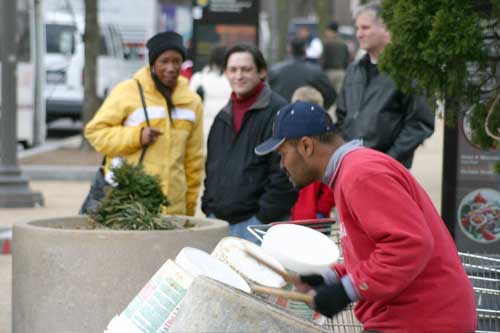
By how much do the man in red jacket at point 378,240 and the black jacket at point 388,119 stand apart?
337 centimetres

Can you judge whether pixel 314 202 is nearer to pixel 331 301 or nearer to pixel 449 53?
pixel 449 53

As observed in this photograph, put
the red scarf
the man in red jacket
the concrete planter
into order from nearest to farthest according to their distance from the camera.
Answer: the man in red jacket < the concrete planter < the red scarf

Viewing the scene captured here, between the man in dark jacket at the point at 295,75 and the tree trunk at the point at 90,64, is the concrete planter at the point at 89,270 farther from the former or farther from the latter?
the tree trunk at the point at 90,64

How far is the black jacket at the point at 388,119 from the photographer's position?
7.65 metres

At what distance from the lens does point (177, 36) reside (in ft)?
24.9

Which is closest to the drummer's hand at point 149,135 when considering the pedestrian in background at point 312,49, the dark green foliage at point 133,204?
the dark green foliage at point 133,204

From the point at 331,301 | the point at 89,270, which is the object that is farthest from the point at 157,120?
the point at 331,301

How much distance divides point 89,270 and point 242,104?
5.94 ft

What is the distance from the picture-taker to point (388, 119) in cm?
769

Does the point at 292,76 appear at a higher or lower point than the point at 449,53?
lower

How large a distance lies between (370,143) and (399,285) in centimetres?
378

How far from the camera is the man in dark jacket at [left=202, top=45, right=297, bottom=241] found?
718 centimetres

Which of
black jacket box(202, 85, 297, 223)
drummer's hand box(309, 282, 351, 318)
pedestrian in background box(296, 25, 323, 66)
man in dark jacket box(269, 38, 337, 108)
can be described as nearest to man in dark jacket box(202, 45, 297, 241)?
black jacket box(202, 85, 297, 223)

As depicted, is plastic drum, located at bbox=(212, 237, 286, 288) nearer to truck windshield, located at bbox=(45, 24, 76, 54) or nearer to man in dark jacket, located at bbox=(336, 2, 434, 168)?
man in dark jacket, located at bbox=(336, 2, 434, 168)
